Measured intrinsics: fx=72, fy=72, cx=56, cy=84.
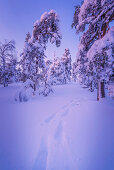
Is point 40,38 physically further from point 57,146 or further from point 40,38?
point 57,146

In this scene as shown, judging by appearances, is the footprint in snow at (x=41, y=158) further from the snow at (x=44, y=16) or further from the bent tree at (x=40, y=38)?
the snow at (x=44, y=16)

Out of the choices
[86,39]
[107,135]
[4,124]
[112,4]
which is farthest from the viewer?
[86,39]

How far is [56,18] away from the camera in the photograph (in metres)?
7.78

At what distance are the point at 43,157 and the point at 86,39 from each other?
7567 mm

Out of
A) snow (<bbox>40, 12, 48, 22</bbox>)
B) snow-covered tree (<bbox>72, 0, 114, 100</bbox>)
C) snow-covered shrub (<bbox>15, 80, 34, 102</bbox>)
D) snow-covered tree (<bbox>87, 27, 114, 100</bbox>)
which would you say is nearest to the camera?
snow-covered tree (<bbox>87, 27, 114, 100</bbox>)

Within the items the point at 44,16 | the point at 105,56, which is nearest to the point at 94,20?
the point at 105,56

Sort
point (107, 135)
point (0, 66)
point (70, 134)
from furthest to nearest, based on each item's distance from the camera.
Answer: point (0, 66)
point (70, 134)
point (107, 135)

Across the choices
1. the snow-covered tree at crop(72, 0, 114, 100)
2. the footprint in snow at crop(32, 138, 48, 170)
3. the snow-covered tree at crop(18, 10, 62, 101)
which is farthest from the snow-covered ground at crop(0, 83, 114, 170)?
the snow-covered tree at crop(18, 10, 62, 101)

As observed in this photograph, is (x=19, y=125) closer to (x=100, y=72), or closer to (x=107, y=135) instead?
(x=107, y=135)

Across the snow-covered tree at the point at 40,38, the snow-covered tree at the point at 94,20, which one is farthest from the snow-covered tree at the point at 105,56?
the snow-covered tree at the point at 40,38

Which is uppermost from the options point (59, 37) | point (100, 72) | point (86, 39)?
point (59, 37)

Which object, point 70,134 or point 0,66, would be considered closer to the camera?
point 70,134

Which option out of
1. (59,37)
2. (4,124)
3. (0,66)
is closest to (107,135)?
(4,124)

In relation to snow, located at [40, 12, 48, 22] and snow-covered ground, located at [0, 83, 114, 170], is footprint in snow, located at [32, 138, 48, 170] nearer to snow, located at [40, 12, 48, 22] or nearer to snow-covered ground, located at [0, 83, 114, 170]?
snow-covered ground, located at [0, 83, 114, 170]
